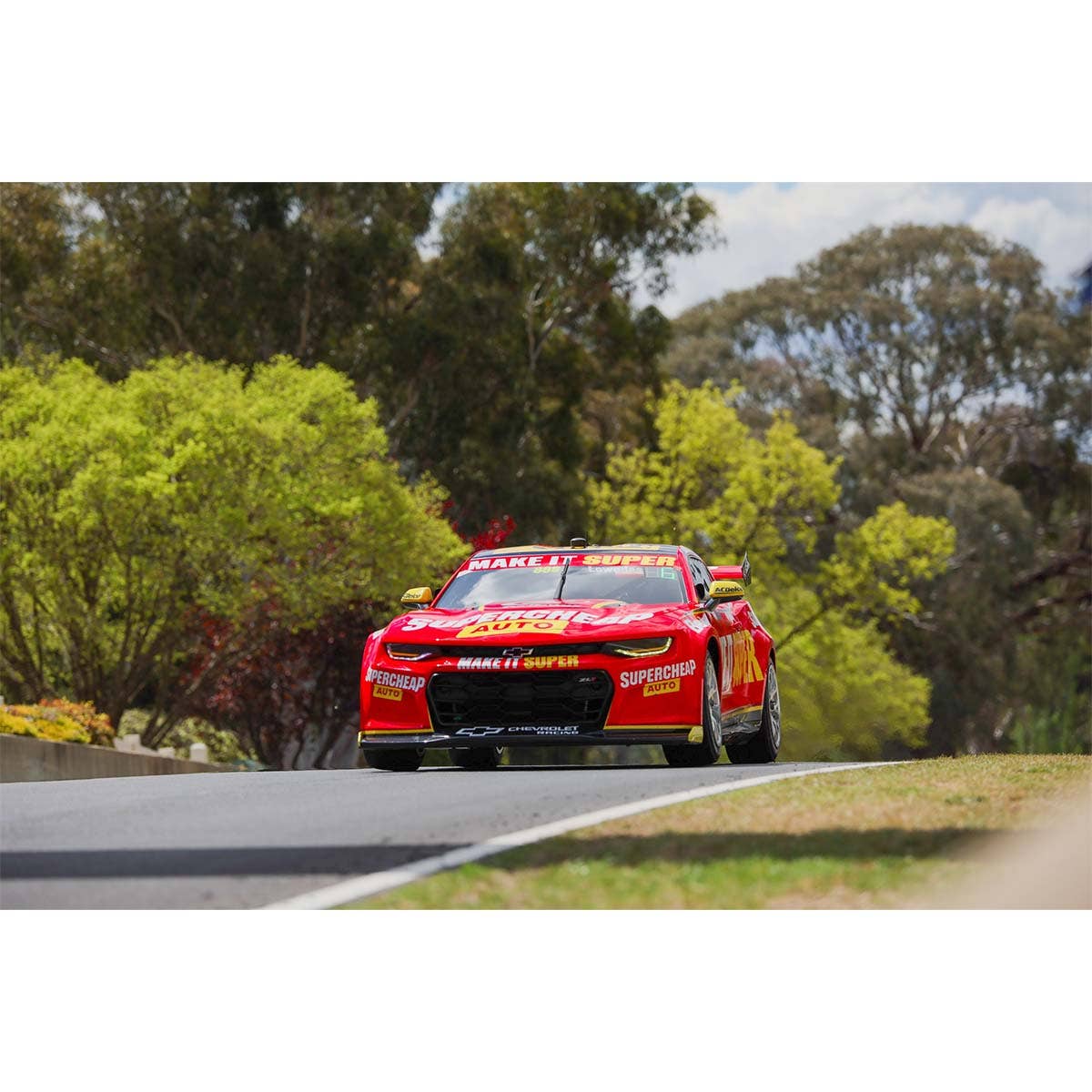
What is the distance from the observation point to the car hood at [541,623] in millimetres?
12633

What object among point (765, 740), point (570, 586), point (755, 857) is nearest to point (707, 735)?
point (570, 586)

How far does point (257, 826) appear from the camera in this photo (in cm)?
941

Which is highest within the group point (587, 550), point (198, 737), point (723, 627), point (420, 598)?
point (587, 550)

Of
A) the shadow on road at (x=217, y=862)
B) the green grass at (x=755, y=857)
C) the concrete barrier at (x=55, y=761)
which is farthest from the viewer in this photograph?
the concrete barrier at (x=55, y=761)

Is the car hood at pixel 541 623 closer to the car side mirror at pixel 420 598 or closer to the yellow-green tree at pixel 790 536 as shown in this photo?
the car side mirror at pixel 420 598

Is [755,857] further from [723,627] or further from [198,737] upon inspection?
[198,737]

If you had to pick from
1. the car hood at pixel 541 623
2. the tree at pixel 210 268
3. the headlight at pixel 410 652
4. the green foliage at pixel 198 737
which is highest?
the tree at pixel 210 268

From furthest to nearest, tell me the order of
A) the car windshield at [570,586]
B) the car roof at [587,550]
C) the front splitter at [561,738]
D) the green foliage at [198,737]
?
the green foliage at [198,737] < the car roof at [587,550] < the car windshield at [570,586] < the front splitter at [561,738]

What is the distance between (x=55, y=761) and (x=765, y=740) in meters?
8.89

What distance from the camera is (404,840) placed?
8688mm

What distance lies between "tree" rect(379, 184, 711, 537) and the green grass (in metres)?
29.4

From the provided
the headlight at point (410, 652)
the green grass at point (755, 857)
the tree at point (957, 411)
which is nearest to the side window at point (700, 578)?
the headlight at point (410, 652)

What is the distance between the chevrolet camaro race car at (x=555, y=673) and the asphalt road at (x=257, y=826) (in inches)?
12.4

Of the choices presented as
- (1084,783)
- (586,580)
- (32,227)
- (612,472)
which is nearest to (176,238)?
(32,227)
